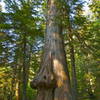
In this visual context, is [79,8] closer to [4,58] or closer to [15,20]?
[15,20]

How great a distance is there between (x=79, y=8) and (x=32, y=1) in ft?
12.8

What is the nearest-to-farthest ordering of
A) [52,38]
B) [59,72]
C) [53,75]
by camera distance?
[53,75] < [59,72] < [52,38]

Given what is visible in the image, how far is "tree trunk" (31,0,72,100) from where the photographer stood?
4.93 m

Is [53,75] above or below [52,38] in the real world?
below

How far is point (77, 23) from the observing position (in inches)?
337

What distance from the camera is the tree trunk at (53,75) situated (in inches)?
194

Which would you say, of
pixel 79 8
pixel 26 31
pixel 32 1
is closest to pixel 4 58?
pixel 26 31

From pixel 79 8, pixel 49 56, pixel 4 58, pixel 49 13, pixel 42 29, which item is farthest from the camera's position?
pixel 4 58

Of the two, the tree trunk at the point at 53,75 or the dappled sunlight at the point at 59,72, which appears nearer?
the tree trunk at the point at 53,75

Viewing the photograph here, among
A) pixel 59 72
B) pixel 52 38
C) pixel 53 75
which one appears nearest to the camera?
pixel 53 75

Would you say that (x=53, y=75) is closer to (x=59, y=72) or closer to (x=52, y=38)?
(x=59, y=72)

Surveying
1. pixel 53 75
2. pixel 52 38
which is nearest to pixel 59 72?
pixel 53 75

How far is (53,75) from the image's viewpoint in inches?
201

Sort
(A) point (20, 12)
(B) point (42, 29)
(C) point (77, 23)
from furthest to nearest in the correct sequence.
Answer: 1. (B) point (42, 29)
2. (A) point (20, 12)
3. (C) point (77, 23)
